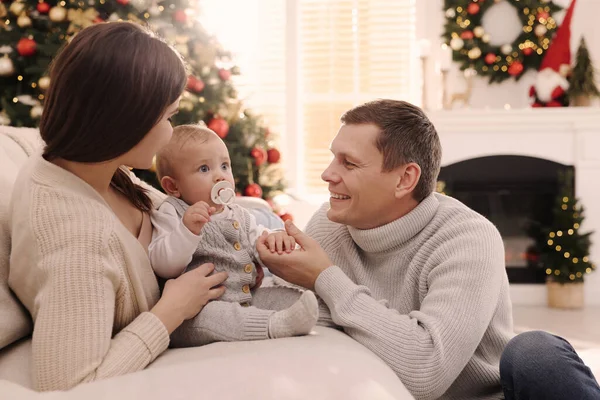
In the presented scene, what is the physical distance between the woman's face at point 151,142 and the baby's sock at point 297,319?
0.40 metres

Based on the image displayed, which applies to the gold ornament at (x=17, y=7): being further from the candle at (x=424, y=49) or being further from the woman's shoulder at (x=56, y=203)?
the woman's shoulder at (x=56, y=203)

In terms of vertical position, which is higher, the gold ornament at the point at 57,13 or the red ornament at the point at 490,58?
the gold ornament at the point at 57,13

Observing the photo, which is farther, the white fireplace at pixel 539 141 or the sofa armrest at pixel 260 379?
the white fireplace at pixel 539 141

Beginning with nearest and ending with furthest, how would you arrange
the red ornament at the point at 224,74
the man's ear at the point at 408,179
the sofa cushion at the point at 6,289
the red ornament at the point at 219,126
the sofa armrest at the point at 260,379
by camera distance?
the sofa armrest at the point at 260,379
the sofa cushion at the point at 6,289
the man's ear at the point at 408,179
the red ornament at the point at 219,126
the red ornament at the point at 224,74

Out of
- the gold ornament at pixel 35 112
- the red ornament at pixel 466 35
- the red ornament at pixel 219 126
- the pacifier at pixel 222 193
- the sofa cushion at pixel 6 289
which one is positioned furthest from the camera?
the red ornament at pixel 466 35

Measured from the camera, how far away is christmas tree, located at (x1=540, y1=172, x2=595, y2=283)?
4941mm

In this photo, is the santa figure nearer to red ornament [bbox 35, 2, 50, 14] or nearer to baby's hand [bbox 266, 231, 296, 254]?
red ornament [bbox 35, 2, 50, 14]

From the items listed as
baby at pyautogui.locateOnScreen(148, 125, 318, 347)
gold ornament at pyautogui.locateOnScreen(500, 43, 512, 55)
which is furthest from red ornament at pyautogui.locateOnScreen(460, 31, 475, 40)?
baby at pyautogui.locateOnScreen(148, 125, 318, 347)

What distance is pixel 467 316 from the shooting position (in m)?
1.50

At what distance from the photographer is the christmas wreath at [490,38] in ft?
17.5

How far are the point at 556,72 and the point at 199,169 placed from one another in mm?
4218

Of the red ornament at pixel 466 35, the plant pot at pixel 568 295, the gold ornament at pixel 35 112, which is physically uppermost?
the red ornament at pixel 466 35

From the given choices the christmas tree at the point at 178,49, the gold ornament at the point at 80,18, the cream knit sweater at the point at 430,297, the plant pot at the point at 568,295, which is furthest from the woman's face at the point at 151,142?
the plant pot at the point at 568,295

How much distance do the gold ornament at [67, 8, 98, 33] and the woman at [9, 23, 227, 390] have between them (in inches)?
111
